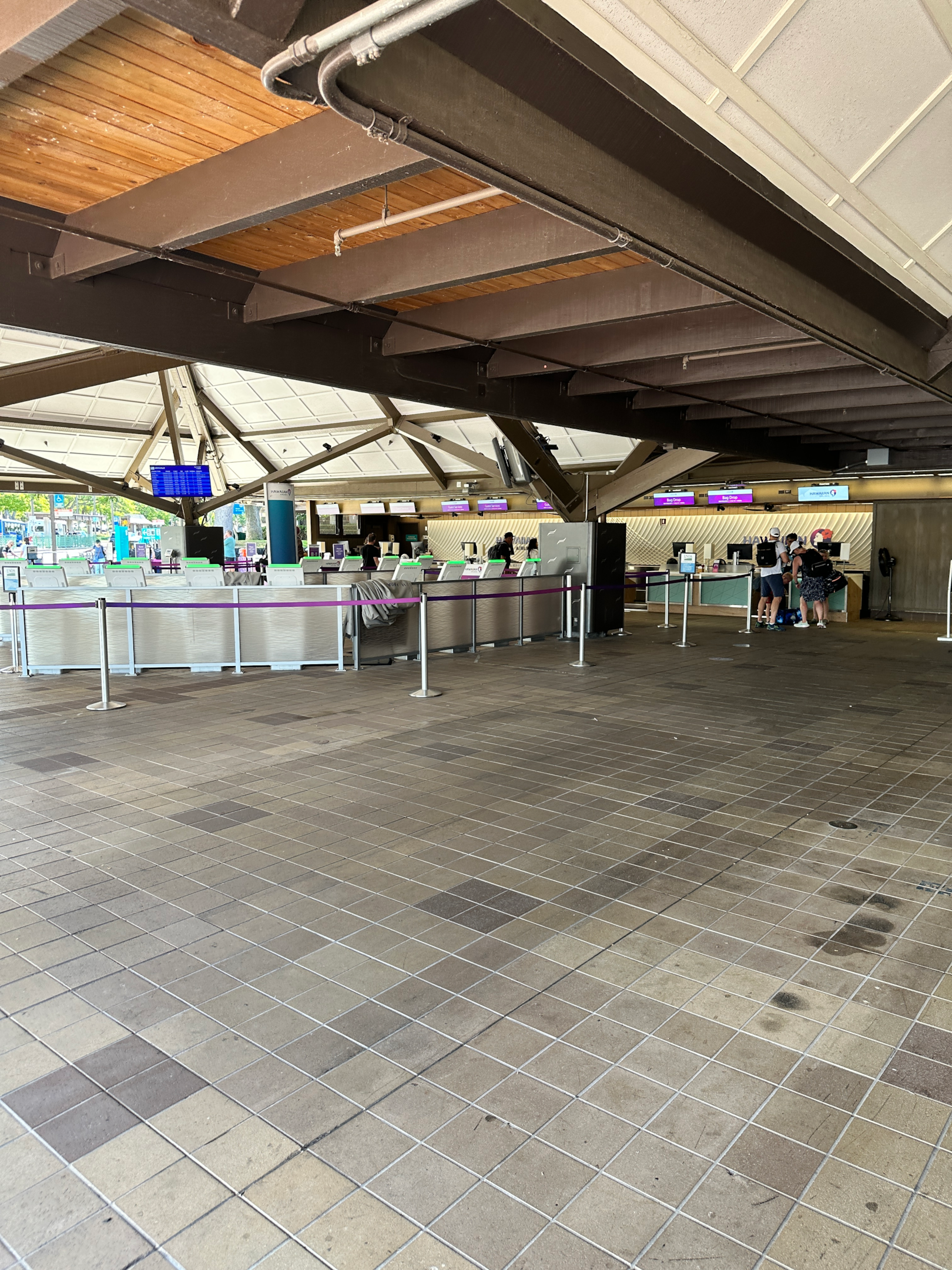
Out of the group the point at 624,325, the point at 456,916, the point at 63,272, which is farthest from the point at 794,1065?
the point at 624,325

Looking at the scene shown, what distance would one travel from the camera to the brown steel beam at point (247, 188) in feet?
13.9

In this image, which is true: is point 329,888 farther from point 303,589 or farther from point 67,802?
point 303,589

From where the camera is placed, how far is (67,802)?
5.66 metres

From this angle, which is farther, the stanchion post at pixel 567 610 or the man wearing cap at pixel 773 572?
the man wearing cap at pixel 773 572

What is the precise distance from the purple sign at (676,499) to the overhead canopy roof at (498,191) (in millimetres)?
14827

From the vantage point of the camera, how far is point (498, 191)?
515 centimetres

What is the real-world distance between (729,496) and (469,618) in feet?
41.4

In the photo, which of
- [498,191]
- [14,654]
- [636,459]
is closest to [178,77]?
[498,191]

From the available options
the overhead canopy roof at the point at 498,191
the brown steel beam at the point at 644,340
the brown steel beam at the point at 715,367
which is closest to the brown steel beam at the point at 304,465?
the brown steel beam at the point at 715,367

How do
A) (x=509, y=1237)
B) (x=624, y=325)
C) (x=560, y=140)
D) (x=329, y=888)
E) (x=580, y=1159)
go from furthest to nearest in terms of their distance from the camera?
(x=624, y=325) → (x=329, y=888) → (x=560, y=140) → (x=580, y=1159) → (x=509, y=1237)

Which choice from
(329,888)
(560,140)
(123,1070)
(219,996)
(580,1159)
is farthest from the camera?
(329,888)

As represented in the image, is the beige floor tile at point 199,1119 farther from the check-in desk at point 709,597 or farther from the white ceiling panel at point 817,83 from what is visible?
the check-in desk at point 709,597

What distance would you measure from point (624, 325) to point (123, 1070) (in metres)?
8.06

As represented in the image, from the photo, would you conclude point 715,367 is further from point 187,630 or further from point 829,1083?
point 829,1083
